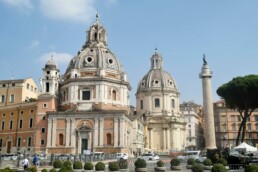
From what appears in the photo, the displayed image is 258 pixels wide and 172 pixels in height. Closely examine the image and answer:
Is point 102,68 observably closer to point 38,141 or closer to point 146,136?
point 38,141

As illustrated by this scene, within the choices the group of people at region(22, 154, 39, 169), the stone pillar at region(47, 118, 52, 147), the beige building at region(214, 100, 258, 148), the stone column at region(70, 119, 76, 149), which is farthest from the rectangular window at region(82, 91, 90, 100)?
the beige building at region(214, 100, 258, 148)

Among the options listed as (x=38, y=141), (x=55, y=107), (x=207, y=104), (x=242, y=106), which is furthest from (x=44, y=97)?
(x=242, y=106)

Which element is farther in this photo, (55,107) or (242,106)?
(55,107)

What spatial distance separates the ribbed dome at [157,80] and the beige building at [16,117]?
28.4 m

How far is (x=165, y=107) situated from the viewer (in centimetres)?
7731

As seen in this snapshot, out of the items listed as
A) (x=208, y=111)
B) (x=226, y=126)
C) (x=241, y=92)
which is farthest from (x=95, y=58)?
(x=226, y=126)

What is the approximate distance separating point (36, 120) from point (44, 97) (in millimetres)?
3973

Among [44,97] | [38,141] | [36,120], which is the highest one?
[44,97]

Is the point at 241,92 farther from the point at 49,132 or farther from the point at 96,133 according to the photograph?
Result: the point at 49,132

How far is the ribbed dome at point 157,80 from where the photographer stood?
258 ft

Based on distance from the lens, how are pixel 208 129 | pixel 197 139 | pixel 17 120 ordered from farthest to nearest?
pixel 197 139, pixel 17 120, pixel 208 129

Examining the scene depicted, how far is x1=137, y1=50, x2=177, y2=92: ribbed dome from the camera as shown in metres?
78.8

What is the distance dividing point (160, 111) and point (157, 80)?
25.5 feet

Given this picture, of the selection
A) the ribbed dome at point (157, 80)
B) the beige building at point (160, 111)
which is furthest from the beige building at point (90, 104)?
the ribbed dome at point (157, 80)
